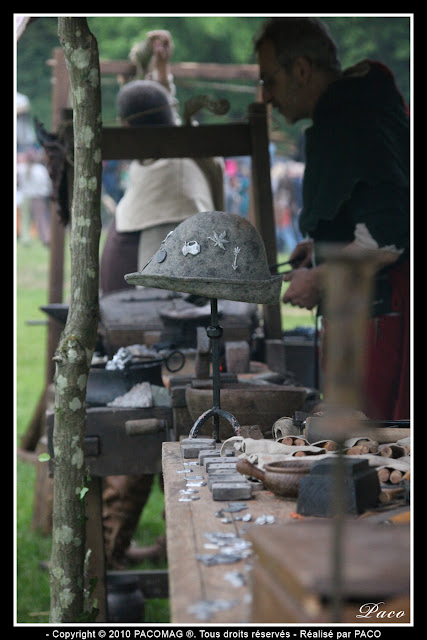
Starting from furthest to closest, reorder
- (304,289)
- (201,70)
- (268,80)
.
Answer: (201,70) → (268,80) → (304,289)

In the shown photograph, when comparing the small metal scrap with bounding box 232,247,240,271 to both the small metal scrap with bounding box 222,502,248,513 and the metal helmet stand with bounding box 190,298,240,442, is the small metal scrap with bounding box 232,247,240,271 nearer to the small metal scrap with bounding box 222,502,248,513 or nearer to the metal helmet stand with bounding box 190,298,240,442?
the metal helmet stand with bounding box 190,298,240,442

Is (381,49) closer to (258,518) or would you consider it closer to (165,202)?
(165,202)

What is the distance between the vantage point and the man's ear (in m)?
4.29

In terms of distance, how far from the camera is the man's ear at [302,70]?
4.29 m

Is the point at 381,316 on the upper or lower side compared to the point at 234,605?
upper

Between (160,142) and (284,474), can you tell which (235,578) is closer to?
(284,474)

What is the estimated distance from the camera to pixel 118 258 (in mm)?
6172

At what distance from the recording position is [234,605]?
4.80 ft

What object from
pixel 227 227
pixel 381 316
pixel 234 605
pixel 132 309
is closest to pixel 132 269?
pixel 132 309

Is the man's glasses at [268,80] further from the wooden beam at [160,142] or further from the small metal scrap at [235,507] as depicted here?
the small metal scrap at [235,507]

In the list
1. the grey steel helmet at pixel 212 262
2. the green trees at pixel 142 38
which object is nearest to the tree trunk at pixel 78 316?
the grey steel helmet at pixel 212 262

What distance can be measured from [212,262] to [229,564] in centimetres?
119

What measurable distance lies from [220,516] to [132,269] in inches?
171

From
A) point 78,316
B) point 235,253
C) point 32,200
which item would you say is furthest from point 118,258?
point 32,200
